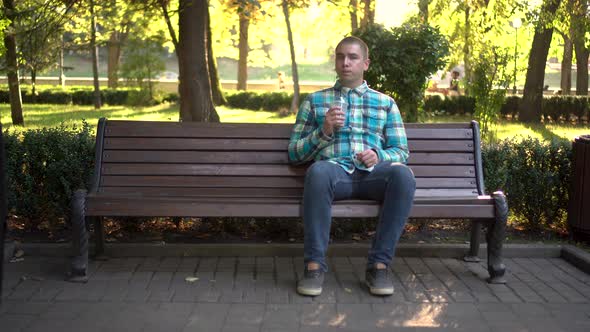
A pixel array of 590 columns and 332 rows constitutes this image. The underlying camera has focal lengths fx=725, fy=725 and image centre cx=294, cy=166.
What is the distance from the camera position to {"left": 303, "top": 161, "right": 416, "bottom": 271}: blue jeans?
457cm

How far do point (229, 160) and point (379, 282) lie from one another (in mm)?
1468

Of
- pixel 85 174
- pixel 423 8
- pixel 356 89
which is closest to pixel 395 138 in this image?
pixel 356 89

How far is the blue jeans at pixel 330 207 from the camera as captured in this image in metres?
4.57

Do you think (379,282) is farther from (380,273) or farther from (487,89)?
(487,89)

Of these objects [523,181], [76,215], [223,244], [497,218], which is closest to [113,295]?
[76,215]

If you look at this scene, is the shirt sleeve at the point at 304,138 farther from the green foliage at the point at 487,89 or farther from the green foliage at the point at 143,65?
the green foliage at the point at 143,65

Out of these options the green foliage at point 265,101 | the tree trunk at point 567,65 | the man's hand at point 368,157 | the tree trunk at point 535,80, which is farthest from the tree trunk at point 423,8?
the tree trunk at point 567,65

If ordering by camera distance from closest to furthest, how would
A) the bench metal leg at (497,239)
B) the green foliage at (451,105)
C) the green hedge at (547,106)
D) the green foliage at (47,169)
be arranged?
1. the bench metal leg at (497,239)
2. the green foliage at (47,169)
3. the green hedge at (547,106)
4. the green foliage at (451,105)

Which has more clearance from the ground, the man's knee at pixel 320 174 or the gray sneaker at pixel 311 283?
the man's knee at pixel 320 174

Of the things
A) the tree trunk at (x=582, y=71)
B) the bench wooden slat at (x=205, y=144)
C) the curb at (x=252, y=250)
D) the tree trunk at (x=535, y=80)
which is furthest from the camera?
the tree trunk at (x=582, y=71)

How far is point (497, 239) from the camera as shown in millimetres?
4852

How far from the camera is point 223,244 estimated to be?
5488mm

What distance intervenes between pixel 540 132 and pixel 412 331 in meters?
17.0

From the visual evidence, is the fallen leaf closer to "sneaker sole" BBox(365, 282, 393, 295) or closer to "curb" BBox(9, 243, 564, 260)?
"curb" BBox(9, 243, 564, 260)
